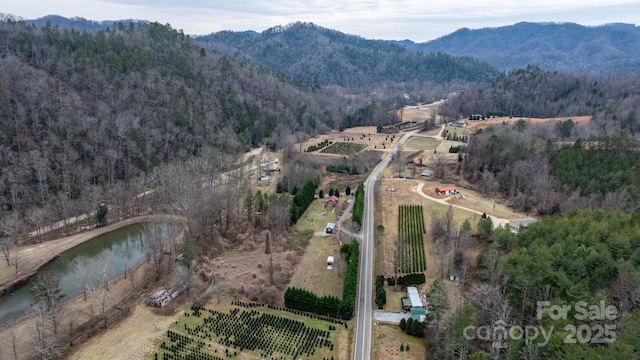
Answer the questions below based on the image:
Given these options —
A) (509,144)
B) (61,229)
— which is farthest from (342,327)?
(509,144)

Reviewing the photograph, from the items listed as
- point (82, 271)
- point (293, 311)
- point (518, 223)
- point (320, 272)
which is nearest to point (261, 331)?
point (293, 311)

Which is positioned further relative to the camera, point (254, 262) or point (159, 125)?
point (159, 125)

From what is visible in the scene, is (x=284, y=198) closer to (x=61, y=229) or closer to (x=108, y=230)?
(x=108, y=230)

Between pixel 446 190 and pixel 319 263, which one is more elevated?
pixel 446 190

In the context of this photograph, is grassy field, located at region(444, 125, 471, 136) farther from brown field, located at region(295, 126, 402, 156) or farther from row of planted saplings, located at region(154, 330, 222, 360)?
row of planted saplings, located at region(154, 330, 222, 360)

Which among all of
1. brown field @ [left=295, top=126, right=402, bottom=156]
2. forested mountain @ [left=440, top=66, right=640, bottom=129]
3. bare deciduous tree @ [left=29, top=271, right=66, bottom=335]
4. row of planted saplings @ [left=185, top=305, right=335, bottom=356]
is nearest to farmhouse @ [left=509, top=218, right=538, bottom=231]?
row of planted saplings @ [left=185, top=305, right=335, bottom=356]

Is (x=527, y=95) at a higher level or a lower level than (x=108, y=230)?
higher

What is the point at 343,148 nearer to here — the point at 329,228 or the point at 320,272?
the point at 329,228
